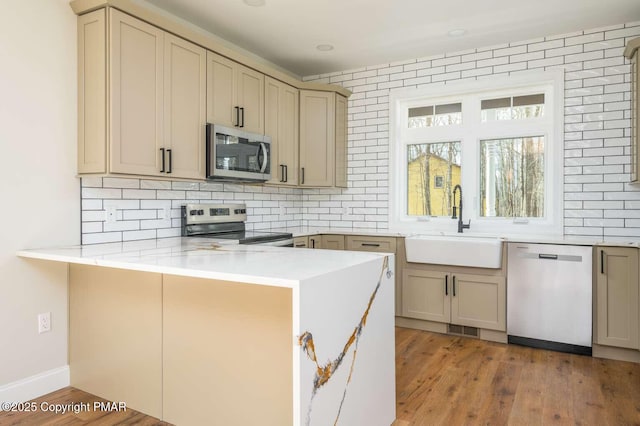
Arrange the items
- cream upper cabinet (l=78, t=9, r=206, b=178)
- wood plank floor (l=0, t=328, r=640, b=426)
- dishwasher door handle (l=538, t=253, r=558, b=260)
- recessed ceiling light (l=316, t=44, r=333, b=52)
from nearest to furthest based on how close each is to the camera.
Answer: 1. wood plank floor (l=0, t=328, r=640, b=426)
2. cream upper cabinet (l=78, t=9, r=206, b=178)
3. dishwasher door handle (l=538, t=253, r=558, b=260)
4. recessed ceiling light (l=316, t=44, r=333, b=52)

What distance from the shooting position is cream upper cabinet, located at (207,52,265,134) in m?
3.23

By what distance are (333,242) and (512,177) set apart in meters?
1.84

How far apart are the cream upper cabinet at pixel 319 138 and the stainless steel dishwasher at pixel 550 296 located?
1.94 metres

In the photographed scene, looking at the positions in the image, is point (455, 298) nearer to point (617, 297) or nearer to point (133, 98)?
point (617, 297)

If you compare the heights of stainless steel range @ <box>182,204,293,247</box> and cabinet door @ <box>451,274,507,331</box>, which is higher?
stainless steel range @ <box>182,204,293,247</box>

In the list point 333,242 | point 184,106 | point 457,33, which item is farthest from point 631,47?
point 184,106

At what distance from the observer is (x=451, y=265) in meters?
3.77

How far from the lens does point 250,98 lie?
11.9 ft

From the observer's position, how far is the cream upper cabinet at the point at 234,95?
323 cm

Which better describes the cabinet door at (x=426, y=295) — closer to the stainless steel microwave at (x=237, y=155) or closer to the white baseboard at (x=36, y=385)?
the stainless steel microwave at (x=237, y=155)

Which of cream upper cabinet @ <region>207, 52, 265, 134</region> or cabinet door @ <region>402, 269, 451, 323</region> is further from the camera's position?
cabinet door @ <region>402, 269, 451, 323</region>

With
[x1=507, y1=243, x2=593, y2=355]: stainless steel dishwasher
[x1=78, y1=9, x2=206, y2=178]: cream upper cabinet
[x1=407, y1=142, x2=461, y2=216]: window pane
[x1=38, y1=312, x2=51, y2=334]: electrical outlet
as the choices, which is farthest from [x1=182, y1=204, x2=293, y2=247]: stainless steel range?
[x1=507, y1=243, x2=593, y2=355]: stainless steel dishwasher

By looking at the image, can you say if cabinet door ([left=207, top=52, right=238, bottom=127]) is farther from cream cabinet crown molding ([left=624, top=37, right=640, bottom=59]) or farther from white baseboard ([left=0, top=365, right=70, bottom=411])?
cream cabinet crown molding ([left=624, top=37, right=640, bottom=59])

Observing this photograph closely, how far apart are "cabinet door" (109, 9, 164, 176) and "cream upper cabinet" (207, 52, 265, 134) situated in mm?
464
